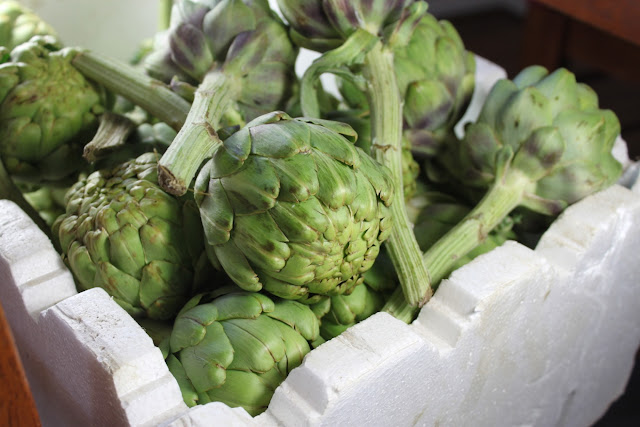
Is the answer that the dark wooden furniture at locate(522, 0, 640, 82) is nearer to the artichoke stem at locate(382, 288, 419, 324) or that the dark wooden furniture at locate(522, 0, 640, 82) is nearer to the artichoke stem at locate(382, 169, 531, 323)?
the artichoke stem at locate(382, 169, 531, 323)

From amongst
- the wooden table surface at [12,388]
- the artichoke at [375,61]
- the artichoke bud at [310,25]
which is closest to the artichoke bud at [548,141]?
the artichoke at [375,61]

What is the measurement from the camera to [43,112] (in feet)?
2.61

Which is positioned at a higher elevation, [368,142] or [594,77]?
A: [368,142]

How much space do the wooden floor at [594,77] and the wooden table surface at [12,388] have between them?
927mm

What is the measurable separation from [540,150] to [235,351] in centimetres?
42

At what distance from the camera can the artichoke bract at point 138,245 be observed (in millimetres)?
674

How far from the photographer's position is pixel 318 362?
1.97ft

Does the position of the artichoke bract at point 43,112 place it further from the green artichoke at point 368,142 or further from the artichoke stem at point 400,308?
the artichoke stem at point 400,308

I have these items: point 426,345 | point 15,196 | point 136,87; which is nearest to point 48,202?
point 15,196

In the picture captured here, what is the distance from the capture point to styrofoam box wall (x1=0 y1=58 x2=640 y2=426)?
1.92ft

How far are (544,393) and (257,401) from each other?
43 centimetres

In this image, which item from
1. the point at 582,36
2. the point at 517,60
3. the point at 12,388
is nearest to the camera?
the point at 12,388

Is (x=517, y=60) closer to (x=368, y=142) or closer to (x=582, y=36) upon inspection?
(x=582, y=36)

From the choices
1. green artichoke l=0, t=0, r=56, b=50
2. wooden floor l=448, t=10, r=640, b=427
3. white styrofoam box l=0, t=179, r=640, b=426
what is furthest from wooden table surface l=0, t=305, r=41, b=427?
wooden floor l=448, t=10, r=640, b=427
